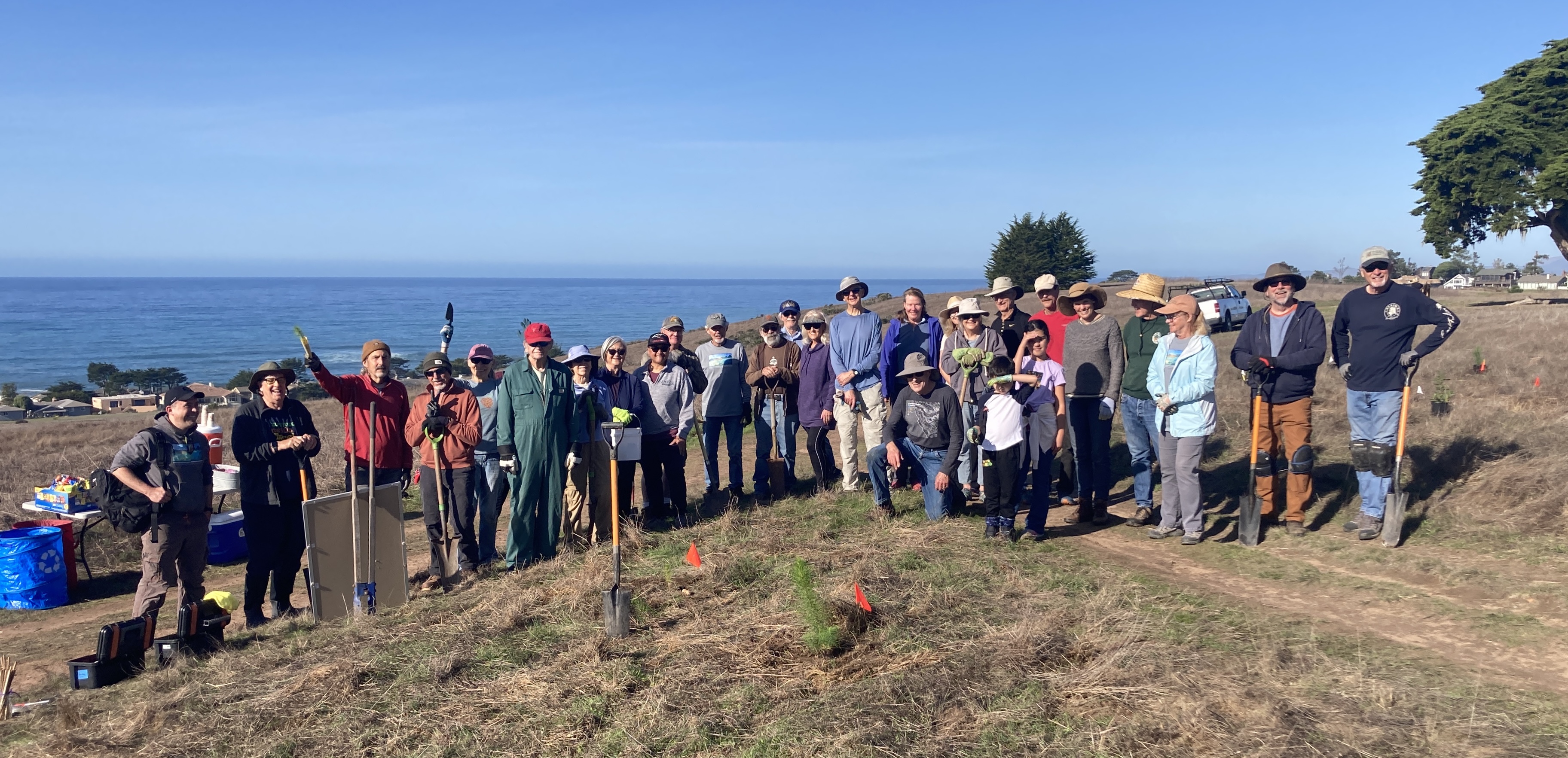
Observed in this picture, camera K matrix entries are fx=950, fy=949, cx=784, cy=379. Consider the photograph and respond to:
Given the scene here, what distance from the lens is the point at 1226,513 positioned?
26.5ft

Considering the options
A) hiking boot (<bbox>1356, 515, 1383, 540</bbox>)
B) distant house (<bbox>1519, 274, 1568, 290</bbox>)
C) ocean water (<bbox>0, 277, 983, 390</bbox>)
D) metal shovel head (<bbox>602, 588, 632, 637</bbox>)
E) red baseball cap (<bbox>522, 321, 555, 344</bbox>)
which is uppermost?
distant house (<bbox>1519, 274, 1568, 290</bbox>)

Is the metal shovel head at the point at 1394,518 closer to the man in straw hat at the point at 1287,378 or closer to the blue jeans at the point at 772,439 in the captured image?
the man in straw hat at the point at 1287,378

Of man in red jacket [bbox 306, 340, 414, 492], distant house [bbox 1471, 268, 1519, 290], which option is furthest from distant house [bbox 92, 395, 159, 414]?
distant house [bbox 1471, 268, 1519, 290]

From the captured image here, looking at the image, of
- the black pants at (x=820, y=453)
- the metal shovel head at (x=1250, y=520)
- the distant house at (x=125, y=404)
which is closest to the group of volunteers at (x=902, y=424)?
the metal shovel head at (x=1250, y=520)

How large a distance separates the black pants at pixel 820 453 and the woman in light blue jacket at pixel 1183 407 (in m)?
3.06

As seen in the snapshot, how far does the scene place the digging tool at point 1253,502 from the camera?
280 inches

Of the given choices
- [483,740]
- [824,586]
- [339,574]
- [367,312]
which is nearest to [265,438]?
[339,574]

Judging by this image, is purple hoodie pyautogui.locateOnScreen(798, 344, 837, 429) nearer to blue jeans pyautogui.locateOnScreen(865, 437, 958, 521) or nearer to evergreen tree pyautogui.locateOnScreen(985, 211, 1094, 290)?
blue jeans pyautogui.locateOnScreen(865, 437, 958, 521)

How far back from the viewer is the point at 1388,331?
7.00 meters

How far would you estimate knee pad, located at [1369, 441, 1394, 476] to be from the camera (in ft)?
22.9

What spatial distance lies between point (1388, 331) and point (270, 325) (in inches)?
4035

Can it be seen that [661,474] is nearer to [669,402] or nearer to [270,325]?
[669,402]

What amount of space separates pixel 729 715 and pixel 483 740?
115cm

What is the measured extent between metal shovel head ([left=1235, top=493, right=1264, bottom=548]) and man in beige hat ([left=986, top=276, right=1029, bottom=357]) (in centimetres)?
215
